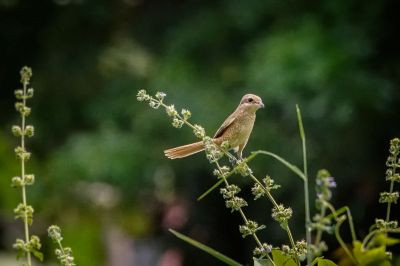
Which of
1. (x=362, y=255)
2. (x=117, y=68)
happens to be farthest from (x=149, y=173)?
(x=362, y=255)

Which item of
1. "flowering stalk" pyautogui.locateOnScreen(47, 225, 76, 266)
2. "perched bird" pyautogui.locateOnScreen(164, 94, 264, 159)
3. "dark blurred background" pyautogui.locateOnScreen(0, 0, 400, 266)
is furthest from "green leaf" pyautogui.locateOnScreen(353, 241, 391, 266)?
"dark blurred background" pyautogui.locateOnScreen(0, 0, 400, 266)

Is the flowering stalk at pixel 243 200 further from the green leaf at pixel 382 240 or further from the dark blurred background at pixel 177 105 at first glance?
the dark blurred background at pixel 177 105

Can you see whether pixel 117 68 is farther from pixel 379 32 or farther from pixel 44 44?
pixel 379 32

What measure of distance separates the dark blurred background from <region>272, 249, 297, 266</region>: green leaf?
15.4 feet

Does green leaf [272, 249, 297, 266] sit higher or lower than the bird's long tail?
lower

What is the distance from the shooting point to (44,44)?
8.50 meters

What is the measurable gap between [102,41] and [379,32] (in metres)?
2.86

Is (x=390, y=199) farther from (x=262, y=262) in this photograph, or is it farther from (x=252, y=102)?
(x=252, y=102)

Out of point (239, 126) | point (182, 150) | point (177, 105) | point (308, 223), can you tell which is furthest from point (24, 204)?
point (177, 105)

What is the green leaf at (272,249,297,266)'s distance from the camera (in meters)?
1.42

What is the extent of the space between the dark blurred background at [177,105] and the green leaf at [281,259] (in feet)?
15.4

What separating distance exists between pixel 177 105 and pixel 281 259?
559cm

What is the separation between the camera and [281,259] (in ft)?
4.70

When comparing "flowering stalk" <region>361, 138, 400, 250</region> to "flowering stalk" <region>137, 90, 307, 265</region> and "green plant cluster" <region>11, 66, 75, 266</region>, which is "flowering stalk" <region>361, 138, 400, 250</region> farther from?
"green plant cluster" <region>11, 66, 75, 266</region>
